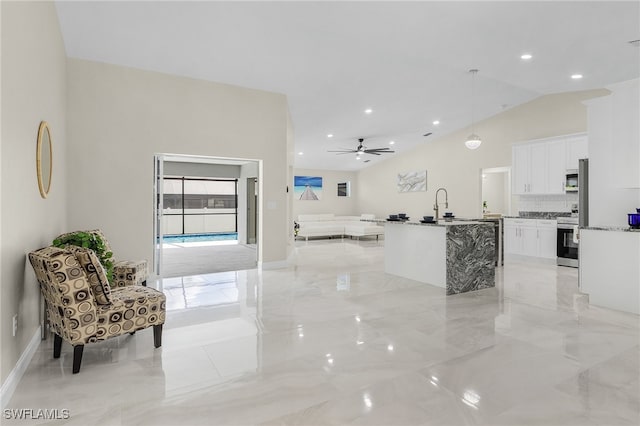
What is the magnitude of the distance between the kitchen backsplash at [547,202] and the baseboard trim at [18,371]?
8520 millimetres

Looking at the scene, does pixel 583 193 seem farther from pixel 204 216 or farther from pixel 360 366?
pixel 204 216

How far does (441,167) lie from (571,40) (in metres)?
5.93

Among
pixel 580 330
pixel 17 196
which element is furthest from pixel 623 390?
pixel 17 196

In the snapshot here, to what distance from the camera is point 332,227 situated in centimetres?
1140

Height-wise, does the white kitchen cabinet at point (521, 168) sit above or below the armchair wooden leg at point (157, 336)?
above

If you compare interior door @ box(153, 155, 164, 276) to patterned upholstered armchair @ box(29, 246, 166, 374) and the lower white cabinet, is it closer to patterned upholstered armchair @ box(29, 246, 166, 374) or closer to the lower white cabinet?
patterned upholstered armchair @ box(29, 246, 166, 374)

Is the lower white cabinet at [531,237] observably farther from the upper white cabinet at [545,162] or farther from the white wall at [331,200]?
the white wall at [331,200]

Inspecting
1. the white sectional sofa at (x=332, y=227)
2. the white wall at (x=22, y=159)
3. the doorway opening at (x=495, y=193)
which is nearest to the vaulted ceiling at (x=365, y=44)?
the white wall at (x=22, y=159)

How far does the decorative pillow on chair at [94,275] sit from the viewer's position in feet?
8.52

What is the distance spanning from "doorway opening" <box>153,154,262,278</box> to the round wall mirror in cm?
187

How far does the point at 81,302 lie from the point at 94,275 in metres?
0.21

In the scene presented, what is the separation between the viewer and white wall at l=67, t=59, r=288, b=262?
496 centimetres

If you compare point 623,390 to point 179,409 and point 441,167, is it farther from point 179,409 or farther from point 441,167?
point 441,167

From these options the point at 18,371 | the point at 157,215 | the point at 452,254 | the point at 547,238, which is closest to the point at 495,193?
the point at 547,238
